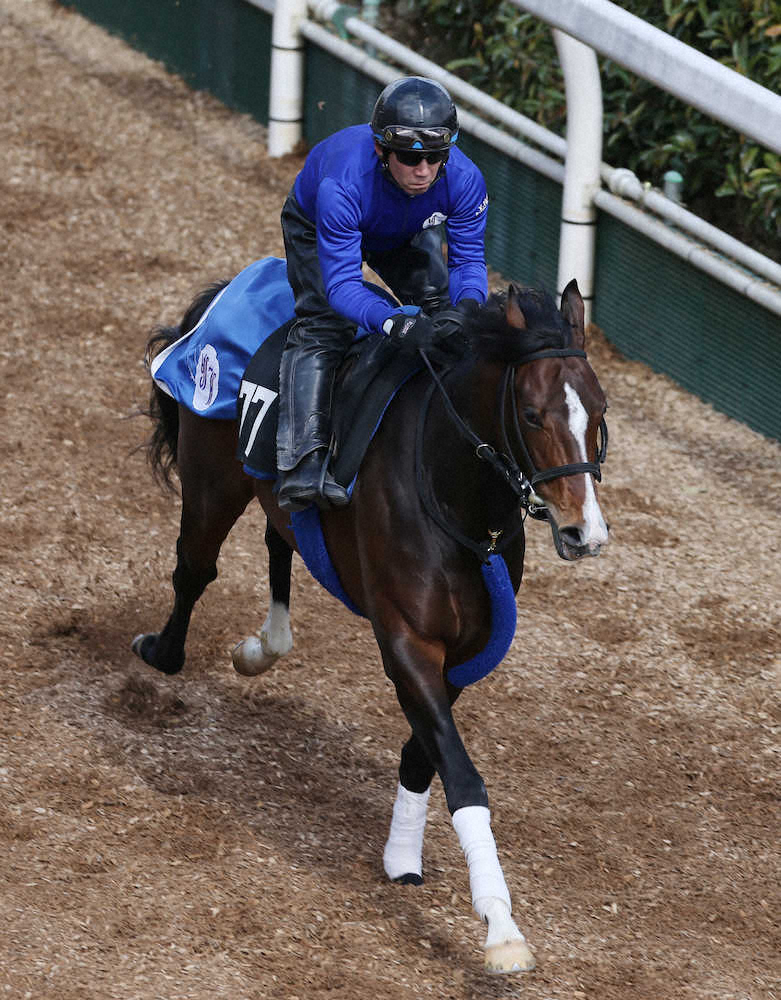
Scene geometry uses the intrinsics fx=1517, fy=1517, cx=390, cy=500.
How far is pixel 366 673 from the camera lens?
6.63 metres

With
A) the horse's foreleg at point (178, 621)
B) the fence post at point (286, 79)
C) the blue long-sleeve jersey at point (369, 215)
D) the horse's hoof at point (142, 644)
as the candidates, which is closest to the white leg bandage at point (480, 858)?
the blue long-sleeve jersey at point (369, 215)

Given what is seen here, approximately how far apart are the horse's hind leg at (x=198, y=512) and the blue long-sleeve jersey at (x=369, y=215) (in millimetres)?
1087

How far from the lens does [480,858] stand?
4438 mm

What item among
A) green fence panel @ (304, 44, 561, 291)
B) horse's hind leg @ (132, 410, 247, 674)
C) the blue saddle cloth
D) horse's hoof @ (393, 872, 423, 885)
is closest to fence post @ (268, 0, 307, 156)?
green fence panel @ (304, 44, 561, 291)

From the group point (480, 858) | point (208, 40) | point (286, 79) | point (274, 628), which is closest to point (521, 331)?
point (480, 858)

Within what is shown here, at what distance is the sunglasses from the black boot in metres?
0.98

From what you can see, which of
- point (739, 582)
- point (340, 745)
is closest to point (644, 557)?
point (739, 582)

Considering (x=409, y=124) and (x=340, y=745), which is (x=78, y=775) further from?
(x=409, y=124)

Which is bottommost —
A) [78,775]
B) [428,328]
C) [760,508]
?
[760,508]

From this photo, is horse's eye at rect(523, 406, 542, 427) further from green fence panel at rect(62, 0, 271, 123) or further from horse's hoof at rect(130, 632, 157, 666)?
green fence panel at rect(62, 0, 271, 123)

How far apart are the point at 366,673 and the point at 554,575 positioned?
1373mm

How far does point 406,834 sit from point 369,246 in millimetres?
1999

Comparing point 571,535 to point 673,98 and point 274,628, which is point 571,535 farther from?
point 673,98

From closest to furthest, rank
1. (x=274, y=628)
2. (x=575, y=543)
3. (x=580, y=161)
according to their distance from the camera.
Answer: (x=575, y=543) → (x=274, y=628) → (x=580, y=161)
